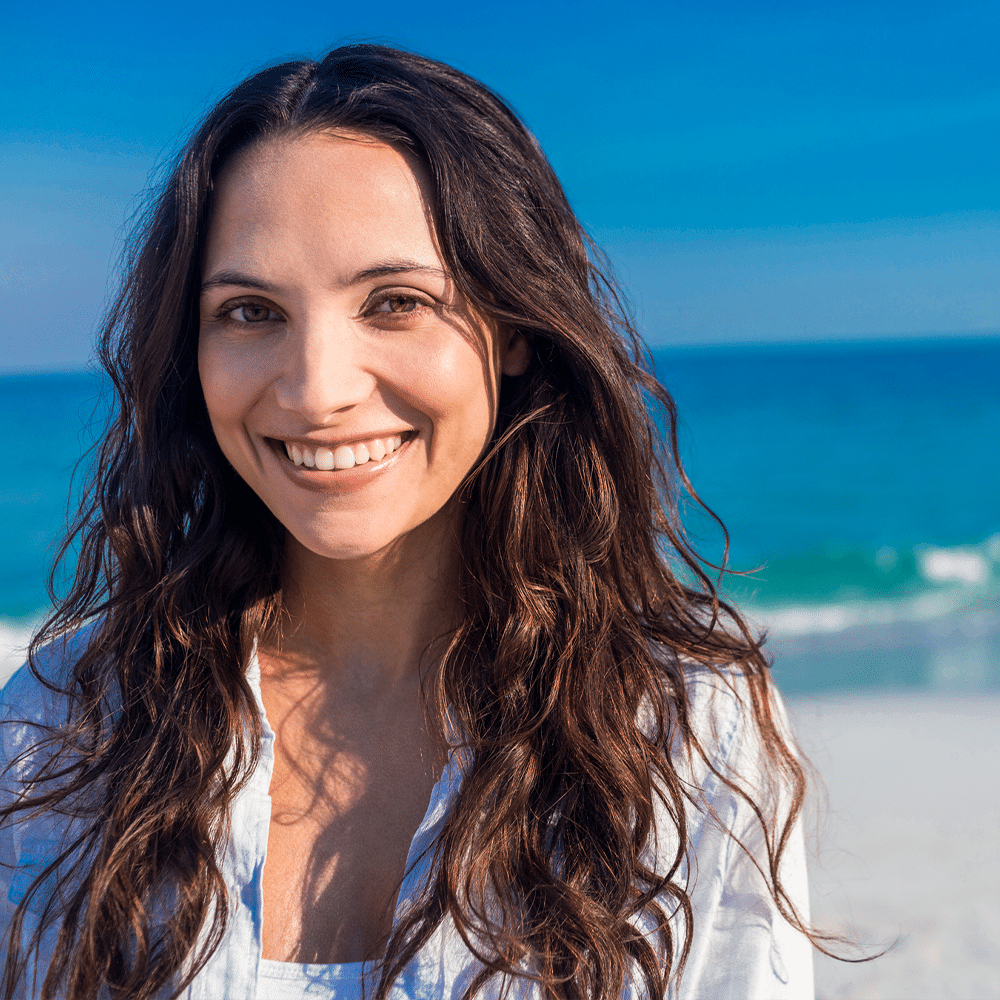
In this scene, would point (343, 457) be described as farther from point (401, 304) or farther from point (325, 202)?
point (325, 202)

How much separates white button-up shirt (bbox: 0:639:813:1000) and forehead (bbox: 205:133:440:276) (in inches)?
37.8

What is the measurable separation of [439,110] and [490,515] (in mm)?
857

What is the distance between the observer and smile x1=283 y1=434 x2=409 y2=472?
1866 mm

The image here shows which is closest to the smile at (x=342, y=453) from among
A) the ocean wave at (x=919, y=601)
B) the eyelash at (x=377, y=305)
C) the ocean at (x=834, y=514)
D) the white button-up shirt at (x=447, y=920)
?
the eyelash at (x=377, y=305)

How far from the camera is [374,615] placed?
217 centimetres

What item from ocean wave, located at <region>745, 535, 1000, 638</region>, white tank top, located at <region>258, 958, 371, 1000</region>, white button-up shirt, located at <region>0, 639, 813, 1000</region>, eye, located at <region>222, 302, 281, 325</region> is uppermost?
ocean wave, located at <region>745, 535, 1000, 638</region>

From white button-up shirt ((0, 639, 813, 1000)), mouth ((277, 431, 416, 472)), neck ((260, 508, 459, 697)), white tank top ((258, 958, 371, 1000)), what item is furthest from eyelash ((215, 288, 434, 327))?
white tank top ((258, 958, 371, 1000))

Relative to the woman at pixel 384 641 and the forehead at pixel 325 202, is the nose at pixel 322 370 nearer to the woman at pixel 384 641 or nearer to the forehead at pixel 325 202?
the woman at pixel 384 641

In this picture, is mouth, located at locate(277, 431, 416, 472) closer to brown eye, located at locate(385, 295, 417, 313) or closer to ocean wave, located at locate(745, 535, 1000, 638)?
brown eye, located at locate(385, 295, 417, 313)

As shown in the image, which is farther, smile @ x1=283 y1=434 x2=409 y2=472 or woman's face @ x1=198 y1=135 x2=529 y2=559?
smile @ x1=283 y1=434 x2=409 y2=472

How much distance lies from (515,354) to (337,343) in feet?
1.52

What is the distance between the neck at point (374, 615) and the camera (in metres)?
2.15

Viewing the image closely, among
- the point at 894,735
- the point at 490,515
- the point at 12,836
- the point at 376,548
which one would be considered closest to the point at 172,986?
the point at 12,836

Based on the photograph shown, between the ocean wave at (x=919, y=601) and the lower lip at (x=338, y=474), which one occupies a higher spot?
the ocean wave at (x=919, y=601)
